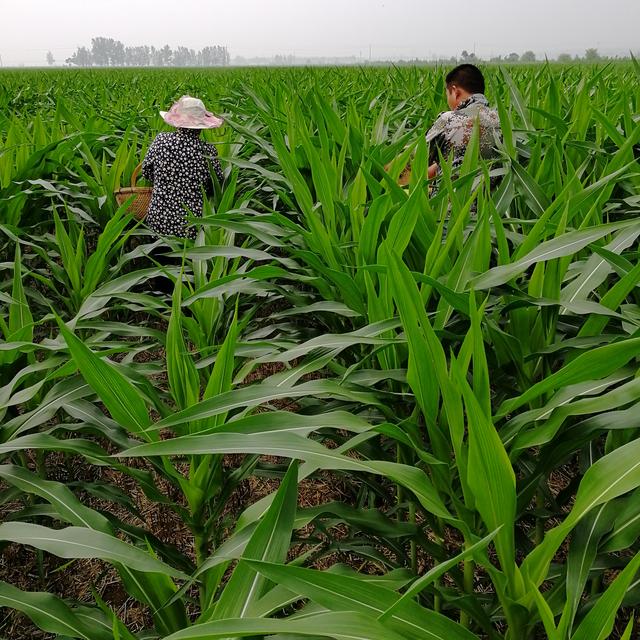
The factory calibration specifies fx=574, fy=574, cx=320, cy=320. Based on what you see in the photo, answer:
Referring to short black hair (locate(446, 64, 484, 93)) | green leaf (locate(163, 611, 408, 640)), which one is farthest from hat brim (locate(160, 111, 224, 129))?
green leaf (locate(163, 611, 408, 640))

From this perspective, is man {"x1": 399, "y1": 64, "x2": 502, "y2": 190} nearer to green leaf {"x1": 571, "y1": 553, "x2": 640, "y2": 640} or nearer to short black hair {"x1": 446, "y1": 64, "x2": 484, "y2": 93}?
short black hair {"x1": 446, "y1": 64, "x2": 484, "y2": 93}

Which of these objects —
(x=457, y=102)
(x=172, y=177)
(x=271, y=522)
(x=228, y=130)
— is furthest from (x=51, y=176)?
(x=271, y=522)

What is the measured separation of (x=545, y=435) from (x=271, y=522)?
317mm

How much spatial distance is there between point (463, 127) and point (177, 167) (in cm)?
118

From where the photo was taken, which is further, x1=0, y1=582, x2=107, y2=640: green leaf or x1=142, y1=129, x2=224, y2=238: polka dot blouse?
x1=142, y1=129, x2=224, y2=238: polka dot blouse

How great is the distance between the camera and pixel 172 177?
242cm

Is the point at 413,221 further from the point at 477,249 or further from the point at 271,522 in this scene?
the point at 271,522

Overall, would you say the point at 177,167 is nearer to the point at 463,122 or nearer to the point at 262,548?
the point at 463,122

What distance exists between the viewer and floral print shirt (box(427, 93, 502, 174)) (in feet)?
6.68

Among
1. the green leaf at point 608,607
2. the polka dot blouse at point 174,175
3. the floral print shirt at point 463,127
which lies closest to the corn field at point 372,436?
the green leaf at point 608,607

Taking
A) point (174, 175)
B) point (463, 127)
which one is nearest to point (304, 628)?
point (463, 127)

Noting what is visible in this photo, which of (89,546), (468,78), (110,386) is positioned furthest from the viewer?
(468,78)

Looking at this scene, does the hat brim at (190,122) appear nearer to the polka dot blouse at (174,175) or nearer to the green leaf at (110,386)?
the polka dot blouse at (174,175)

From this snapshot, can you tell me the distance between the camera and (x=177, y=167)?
95.3 inches
